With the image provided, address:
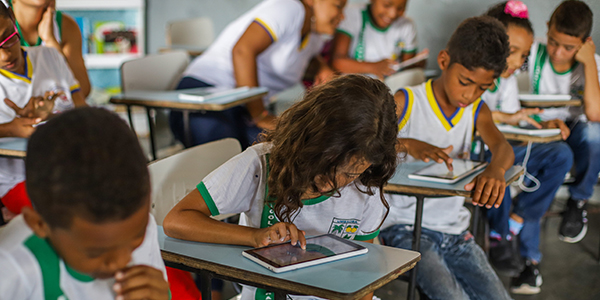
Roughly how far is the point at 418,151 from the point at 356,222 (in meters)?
0.56

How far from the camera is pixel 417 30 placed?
13.7ft

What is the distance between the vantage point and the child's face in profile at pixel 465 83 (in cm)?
193

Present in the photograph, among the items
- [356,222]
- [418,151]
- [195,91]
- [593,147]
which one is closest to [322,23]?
[195,91]

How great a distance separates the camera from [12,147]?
1.75 meters

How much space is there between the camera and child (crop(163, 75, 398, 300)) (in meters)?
1.17

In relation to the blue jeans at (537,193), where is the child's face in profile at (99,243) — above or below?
above

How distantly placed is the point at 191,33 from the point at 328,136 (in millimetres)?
3985

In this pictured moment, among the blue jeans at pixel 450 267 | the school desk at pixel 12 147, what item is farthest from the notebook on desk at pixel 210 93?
the blue jeans at pixel 450 267

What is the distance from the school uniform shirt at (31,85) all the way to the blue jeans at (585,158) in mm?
2358

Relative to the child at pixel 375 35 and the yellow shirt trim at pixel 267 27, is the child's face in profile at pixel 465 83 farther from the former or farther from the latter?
the child at pixel 375 35

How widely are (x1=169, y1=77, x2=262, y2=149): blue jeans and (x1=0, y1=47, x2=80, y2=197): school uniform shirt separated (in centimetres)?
64

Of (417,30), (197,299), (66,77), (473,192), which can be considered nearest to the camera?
(197,299)

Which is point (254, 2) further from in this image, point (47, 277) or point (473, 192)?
point (47, 277)

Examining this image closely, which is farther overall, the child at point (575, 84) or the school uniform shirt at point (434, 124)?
the child at point (575, 84)
